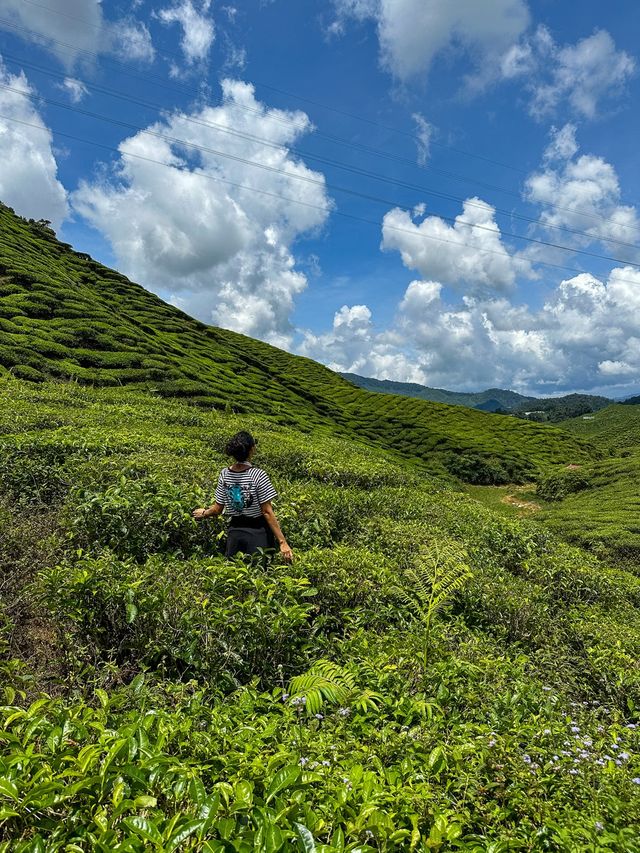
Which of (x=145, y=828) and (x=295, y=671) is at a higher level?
(x=145, y=828)

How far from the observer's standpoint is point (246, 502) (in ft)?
21.3

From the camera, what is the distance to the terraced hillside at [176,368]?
29.6 meters

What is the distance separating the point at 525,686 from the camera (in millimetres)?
4500

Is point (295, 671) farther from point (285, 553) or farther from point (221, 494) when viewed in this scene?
point (221, 494)

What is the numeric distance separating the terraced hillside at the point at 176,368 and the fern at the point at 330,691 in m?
24.7

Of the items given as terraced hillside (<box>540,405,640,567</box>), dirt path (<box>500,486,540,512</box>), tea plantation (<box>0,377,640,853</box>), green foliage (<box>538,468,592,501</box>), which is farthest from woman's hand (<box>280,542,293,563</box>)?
green foliage (<box>538,468,592,501</box>)

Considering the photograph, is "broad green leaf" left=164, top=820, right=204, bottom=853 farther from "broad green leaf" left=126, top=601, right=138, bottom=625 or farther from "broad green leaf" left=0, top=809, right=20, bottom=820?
"broad green leaf" left=126, top=601, right=138, bottom=625

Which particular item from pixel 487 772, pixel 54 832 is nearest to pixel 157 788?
pixel 54 832

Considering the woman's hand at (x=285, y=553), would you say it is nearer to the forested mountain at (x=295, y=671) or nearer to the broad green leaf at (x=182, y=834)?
the forested mountain at (x=295, y=671)

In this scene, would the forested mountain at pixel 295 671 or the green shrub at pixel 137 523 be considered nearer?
the forested mountain at pixel 295 671

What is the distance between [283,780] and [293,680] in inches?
67.9

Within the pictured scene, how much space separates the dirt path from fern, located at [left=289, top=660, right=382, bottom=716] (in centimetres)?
3152

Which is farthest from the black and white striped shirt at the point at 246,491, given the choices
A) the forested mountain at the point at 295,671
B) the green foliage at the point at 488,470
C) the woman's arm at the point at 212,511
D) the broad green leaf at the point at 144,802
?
the green foliage at the point at 488,470

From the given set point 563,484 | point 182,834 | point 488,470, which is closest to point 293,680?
point 182,834
